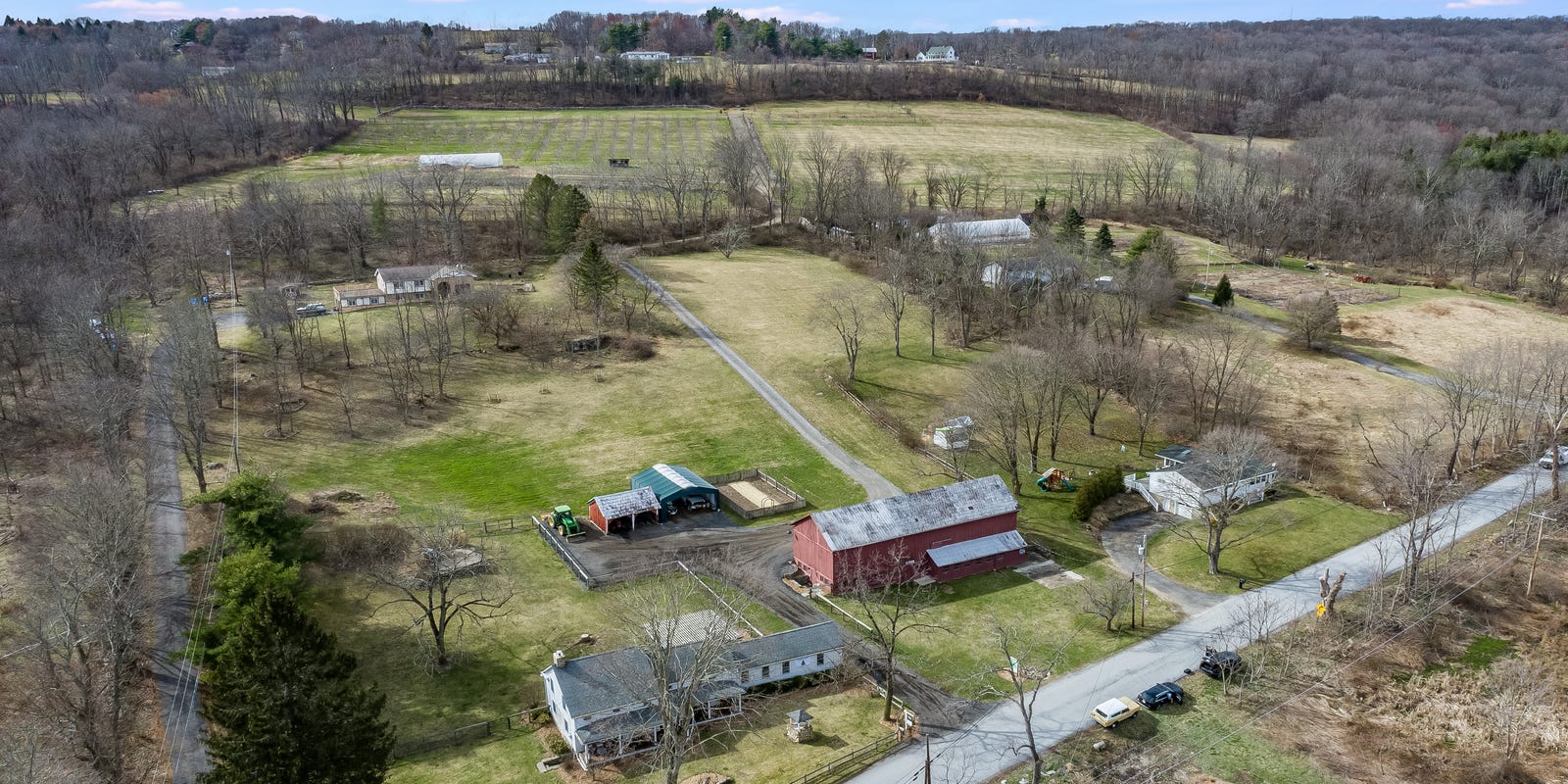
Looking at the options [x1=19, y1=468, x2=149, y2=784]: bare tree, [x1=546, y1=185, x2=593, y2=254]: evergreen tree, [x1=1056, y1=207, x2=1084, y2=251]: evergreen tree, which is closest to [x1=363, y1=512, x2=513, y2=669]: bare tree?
[x1=19, y1=468, x2=149, y2=784]: bare tree

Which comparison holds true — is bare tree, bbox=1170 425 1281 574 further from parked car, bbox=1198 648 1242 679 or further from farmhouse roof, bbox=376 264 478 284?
farmhouse roof, bbox=376 264 478 284

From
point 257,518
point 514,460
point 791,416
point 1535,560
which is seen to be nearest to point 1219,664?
point 1535,560

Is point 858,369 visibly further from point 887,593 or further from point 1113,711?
point 1113,711

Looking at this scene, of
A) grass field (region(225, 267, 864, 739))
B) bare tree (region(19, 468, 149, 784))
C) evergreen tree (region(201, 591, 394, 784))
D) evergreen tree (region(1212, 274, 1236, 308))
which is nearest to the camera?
evergreen tree (region(201, 591, 394, 784))

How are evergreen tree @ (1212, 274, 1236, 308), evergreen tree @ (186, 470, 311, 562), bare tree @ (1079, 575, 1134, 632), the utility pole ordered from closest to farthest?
evergreen tree @ (186, 470, 311, 562) < bare tree @ (1079, 575, 1134, 632) < the utility pole < evergreen tree @ (1212, 274, 1236, 308)

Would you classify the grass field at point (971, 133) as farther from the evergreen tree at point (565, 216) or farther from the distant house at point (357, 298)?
the distant house at point (357, 298)

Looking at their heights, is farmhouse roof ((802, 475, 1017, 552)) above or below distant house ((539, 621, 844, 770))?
above

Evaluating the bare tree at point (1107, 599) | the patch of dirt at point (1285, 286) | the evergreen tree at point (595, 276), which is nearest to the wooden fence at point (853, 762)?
the bare tree at point (1107, 599)

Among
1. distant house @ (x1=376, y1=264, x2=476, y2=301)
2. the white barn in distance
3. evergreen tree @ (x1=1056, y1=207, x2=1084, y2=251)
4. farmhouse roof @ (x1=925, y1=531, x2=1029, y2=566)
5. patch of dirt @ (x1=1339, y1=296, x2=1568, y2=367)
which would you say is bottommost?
farmhouse roof @ (x1=925, y1=531, x2=1029, y2=566)
